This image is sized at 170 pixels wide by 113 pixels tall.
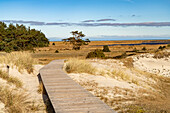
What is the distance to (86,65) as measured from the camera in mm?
13266

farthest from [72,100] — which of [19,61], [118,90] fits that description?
[19,61]

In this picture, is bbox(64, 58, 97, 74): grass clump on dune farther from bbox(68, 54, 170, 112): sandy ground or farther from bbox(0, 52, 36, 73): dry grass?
bbox(0, 52, 36, 73): dry grass

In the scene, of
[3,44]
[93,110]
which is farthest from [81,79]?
[3,44]

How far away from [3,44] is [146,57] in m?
14.6

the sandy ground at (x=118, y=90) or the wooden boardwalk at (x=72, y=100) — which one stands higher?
the wooden boardwalk at (x=72, y=100)

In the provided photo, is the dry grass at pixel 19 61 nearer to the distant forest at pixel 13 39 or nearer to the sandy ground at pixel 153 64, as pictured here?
the distant forest at pixel 13 39

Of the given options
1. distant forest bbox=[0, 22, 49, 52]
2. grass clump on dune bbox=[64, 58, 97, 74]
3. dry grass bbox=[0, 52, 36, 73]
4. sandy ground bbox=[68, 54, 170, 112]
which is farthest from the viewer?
distant forest bbox=[0, 22, 49, 52]

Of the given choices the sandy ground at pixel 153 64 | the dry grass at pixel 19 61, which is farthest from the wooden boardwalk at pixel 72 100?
the sandy ground at pixel 153 64

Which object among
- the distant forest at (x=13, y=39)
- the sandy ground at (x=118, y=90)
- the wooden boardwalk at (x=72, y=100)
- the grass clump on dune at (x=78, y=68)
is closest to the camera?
the wooden boardwalk at (x=72, y=100)

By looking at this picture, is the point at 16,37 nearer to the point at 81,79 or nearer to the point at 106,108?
the point at 81,79

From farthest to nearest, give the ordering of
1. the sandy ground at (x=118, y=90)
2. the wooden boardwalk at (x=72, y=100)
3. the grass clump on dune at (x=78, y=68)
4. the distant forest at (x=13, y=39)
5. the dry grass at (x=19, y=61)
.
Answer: the distant forest at (x=13, y=39), the grass clump on dune at (x=78, y=68), the dry grass at (x=19, y=61), the sandy ground at (x=118, y=90), the wooden boardwalk at (x=72, y=100)

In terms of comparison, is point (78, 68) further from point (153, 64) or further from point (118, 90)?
point (153, 64)

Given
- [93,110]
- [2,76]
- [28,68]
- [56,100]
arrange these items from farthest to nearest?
[28,68] < [2,76] < [56,100] < [93,110]

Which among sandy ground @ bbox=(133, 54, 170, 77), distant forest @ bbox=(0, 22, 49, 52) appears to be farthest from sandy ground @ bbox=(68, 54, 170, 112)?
distant forest @ bbox=(0, 22, 49, 52)
